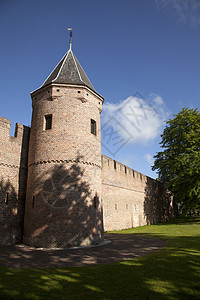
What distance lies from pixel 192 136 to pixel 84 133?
15294 millimetres

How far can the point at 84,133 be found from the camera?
46.0ft

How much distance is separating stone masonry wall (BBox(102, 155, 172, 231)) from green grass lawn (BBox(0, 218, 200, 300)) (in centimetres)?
1320

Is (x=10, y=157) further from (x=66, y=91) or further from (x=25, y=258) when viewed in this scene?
(x=25, y=258)

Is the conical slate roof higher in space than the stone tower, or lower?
higher

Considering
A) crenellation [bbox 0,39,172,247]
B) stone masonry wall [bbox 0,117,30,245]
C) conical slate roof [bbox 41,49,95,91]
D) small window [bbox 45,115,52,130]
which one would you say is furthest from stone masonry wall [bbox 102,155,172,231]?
conical slate roof [bbox 41,49,95,91]

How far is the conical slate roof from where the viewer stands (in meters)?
14.8

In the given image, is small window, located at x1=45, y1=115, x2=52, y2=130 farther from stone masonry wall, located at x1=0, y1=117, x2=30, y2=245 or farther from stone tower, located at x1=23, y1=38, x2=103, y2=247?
stone masonry wall, located at x1=0, y1=117, x2=30, y2=245

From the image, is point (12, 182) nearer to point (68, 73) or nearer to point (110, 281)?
point (68, 73)

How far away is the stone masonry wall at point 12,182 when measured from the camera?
43.4 ft

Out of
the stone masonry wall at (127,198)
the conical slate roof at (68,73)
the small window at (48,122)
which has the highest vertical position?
the conical slate roof at (68,73)

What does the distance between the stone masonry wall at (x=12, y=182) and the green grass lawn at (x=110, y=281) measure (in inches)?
271

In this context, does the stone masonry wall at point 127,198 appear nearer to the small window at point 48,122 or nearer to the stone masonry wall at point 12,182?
the stone masonry wall at point 12,182

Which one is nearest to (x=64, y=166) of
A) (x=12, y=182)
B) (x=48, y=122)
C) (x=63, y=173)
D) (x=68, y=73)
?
(x=63, y=173)

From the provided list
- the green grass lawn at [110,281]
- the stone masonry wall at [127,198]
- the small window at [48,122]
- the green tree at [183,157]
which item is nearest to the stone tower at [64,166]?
the small window at [48,122]
